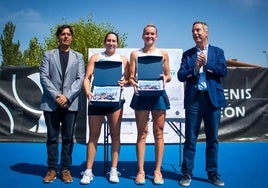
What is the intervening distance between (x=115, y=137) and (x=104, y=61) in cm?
98

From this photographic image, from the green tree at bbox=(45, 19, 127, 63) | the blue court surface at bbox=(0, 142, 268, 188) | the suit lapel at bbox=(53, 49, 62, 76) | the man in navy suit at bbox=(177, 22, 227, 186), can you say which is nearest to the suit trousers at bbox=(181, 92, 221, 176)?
the man in navy suit at bbox=(177, 22, 227, 186)

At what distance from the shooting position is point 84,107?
6352mm

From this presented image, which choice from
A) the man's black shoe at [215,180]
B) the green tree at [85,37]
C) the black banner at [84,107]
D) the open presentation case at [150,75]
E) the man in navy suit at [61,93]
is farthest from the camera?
the green tree at [85,37]

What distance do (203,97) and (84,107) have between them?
3.77 metres

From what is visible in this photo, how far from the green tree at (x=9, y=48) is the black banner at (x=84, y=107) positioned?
24124 millimetres

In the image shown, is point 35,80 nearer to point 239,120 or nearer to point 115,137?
point 115,137

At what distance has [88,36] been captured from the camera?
23.9 metres

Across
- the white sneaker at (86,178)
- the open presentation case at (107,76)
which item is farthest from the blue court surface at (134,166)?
the open presentation case at (107,76)

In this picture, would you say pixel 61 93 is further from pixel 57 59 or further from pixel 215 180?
pixel 215 180

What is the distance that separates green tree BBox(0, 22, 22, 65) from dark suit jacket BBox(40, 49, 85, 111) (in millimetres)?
27413

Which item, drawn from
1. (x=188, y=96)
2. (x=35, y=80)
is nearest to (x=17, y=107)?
(x=35, y=80)

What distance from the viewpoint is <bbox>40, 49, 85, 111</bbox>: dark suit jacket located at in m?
3.29

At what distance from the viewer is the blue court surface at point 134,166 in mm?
3297

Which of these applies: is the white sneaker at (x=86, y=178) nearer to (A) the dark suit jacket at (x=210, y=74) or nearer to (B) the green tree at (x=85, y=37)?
(A) the dark suit jacket at (x=210, y=74)
